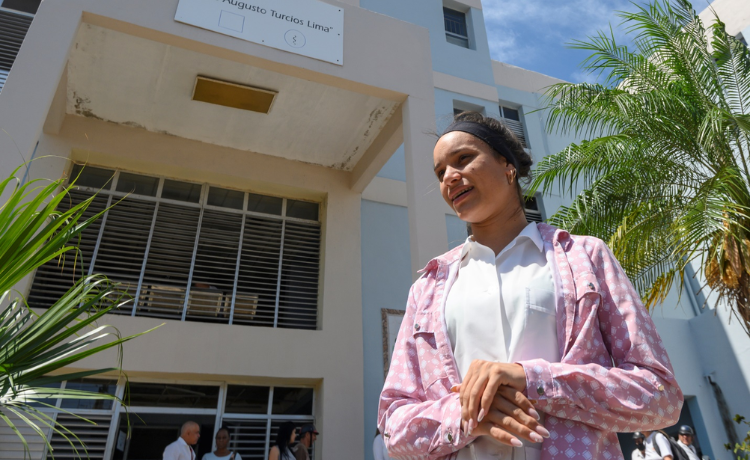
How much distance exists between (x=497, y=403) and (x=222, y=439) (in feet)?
19.4

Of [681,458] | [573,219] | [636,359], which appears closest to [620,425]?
[636,359]

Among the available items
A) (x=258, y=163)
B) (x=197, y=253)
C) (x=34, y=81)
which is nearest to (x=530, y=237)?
(x=34, y=81)

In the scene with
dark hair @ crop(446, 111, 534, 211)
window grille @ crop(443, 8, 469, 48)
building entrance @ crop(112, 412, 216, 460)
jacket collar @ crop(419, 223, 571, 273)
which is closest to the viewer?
jacket collar @ crop(419, 223, 571, 273)

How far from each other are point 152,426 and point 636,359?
6801 millimetres

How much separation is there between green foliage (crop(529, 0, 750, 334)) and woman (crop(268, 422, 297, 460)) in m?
4.40

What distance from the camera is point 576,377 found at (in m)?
1.01

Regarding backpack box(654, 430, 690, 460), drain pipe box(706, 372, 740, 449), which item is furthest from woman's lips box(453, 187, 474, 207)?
drain pipe box(706, 372, 740, 449)

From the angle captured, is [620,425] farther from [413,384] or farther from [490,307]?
[413,384]

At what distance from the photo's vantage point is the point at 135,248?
7297 millimetres

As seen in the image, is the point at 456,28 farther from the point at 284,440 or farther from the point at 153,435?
the point at 153,435

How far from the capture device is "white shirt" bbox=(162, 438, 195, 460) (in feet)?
18.1

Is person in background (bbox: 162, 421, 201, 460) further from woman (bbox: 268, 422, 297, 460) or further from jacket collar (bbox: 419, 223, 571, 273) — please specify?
jacket collar (bbox: 419, 223, 571, 273)

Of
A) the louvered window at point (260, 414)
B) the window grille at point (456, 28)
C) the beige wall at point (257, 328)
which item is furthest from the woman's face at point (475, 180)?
the window grille at point (456, 28)

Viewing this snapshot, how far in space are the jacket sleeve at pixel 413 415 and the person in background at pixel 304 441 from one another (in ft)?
16.5
